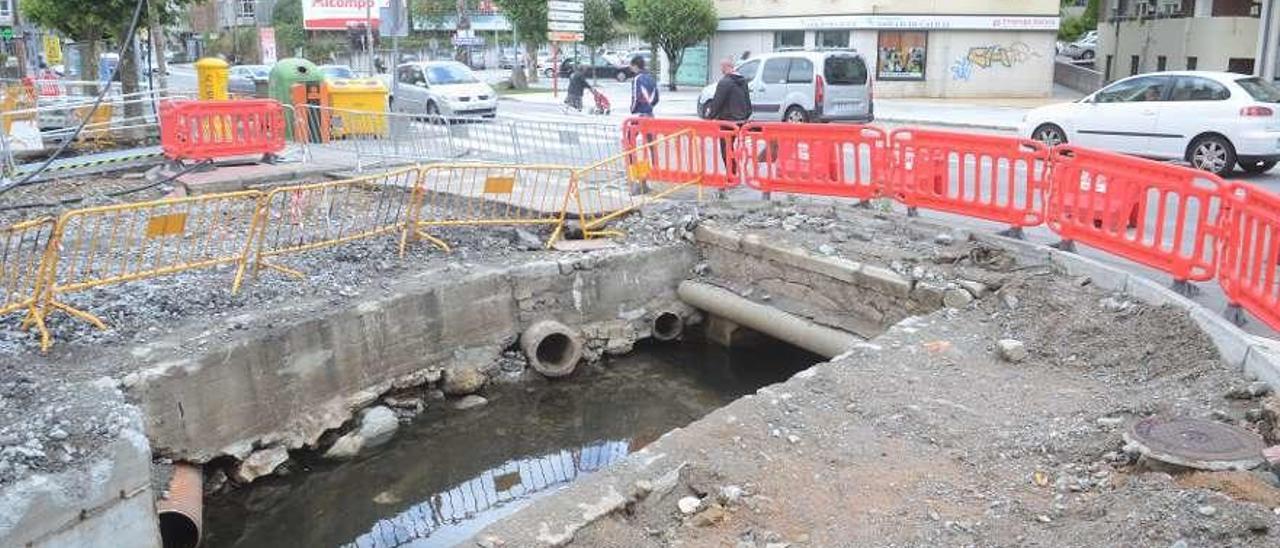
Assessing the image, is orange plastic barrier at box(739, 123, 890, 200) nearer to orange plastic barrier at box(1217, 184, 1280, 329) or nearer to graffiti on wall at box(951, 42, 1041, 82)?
orange plastic barrier at box(1217, 184, 1280, 329)

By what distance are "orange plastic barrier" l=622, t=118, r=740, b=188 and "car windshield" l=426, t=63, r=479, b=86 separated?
14.1 m

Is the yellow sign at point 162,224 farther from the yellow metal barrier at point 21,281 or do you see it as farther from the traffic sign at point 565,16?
the traffic sign at point 565,16

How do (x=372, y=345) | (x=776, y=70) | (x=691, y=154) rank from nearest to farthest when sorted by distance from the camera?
(x=372, y=345), (x=691, y=154), (x=776, y=70)

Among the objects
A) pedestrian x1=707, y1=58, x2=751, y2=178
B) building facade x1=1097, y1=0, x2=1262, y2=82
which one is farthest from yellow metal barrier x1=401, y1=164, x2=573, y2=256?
building facade x1=1097, y1=0, x2=1262, y2=82

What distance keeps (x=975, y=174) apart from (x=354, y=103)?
11.5 metres

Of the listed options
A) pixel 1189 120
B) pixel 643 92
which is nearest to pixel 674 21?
pixel 643 92

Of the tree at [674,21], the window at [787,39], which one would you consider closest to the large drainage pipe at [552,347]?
the window at [787,39]

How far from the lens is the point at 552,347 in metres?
9.04

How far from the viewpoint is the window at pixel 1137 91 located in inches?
545

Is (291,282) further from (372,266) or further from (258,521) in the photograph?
(258,521)

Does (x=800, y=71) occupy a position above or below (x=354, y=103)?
above

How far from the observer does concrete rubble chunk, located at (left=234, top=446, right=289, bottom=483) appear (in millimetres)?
6812

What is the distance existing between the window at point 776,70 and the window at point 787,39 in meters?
14.4

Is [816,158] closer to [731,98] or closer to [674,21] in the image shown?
[731,98]
